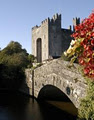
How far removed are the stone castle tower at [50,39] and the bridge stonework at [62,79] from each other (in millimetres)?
22906

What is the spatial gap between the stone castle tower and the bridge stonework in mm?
22906

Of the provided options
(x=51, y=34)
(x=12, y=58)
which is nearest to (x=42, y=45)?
(x=51, y=34)

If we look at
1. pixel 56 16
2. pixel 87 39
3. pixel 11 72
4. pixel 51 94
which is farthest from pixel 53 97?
pixel 56 16

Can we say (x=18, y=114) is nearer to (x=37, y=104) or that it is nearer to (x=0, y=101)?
(x=37, y=104)

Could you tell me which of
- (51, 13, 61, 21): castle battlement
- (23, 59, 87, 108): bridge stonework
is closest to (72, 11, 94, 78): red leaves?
(23, 59, 87, 108): bridge stonework

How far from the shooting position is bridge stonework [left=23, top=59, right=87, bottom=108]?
348 inches

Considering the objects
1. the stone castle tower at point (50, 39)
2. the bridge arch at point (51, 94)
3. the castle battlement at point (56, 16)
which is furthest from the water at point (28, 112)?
the castle battlement at point (56, 16)

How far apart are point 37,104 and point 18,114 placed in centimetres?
294

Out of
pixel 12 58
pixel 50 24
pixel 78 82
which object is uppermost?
pixel 50 24

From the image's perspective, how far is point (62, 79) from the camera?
1058 centimetres

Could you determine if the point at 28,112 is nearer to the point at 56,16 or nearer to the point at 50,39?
the point at 50,39

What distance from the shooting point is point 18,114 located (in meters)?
11.4

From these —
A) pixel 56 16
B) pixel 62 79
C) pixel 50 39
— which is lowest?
pixel 62 79

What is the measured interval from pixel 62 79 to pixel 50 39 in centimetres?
2913
